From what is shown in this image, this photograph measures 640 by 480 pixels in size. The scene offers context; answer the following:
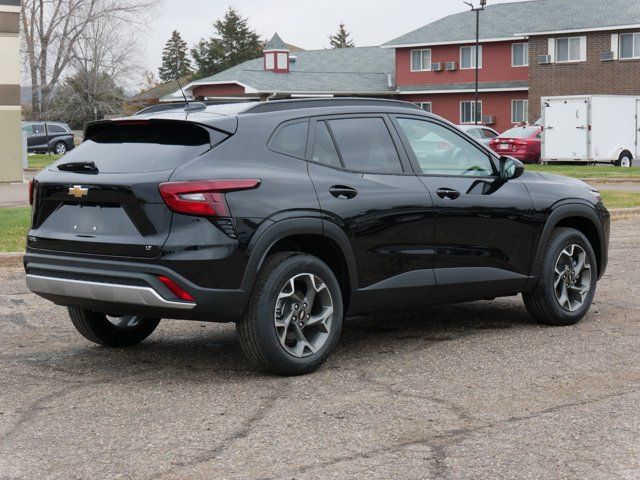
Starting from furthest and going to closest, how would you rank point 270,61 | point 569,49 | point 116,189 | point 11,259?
point 270,61 < point 569,49 < point 11,259 < point 116,189

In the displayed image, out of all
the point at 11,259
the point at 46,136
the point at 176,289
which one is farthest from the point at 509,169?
the point at 46,136

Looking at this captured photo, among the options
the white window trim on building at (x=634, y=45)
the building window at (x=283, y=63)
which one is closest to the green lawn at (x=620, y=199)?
the white window trim on building at (x=634, y=45)

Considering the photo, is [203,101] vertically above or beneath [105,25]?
beneath

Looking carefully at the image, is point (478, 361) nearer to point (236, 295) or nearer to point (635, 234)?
point (236, 295)

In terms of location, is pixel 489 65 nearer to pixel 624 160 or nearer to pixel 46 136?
pixel 624 160

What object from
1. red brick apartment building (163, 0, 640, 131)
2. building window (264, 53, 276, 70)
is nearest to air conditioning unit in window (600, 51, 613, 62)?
red brick apartment building (163, 0, 640, 131)

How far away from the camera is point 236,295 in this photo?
6312 millimetres

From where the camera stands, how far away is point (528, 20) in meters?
60.0

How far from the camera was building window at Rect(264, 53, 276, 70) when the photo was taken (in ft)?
227

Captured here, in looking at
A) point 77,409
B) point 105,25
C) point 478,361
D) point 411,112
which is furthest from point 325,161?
point 105,25

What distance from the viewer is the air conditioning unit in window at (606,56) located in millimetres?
53719

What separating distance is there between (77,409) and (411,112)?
125 inches

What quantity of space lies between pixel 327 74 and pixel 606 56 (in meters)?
21.1

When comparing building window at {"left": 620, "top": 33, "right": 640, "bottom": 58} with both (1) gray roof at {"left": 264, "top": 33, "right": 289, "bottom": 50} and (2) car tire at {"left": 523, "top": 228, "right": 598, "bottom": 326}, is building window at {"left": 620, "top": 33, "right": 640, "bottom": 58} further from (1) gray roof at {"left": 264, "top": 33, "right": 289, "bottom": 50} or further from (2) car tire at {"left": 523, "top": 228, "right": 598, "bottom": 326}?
(2) car tire at {"left": 523, "top": 228, "right": 598, "bottom": 326}
